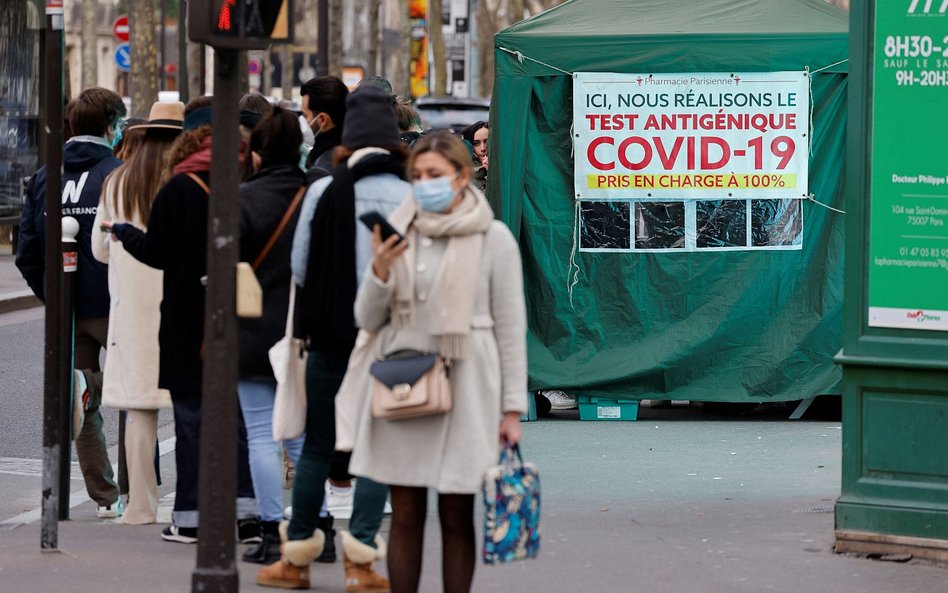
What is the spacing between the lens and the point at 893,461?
6.65 meters

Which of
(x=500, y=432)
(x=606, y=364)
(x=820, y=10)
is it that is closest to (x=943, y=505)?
(x=500, y=432)

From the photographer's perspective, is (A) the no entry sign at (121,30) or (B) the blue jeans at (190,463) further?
(A) the no entry sign at (121,30)

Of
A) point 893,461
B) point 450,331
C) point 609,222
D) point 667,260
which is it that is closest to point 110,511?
point 450,331

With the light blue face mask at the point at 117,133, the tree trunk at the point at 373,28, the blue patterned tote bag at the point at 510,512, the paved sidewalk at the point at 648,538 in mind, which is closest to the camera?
the blue patterned tote bag at the point at 510,512

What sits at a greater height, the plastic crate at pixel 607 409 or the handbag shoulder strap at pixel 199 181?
the handbag shoulder strap at pixel 199 181

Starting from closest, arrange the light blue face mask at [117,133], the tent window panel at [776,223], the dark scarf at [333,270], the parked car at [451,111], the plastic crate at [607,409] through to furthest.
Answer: the dark scarf at [333,270]
the light blue face mask at [117,133]
the tent window panel at [776,223]
the plastic crate at [607,409]
the parked car at [451,111]

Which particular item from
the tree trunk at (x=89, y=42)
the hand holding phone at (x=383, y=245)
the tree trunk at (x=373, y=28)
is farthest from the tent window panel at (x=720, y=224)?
the tree trunk at (x=89, y=42)

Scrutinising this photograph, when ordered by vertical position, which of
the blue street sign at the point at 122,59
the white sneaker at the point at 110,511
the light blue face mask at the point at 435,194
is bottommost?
the white sneaker at the point at 110,511

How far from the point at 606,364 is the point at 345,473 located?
12.8ft

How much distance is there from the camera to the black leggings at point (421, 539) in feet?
16.8

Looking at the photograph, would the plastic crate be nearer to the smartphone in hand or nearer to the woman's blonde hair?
the woman's blonde hair

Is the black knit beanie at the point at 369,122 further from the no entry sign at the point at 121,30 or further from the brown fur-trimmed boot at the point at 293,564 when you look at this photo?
the no entry sign at the point at 121,30

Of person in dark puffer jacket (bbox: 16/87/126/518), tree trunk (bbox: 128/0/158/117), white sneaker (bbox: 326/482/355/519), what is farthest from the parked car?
white sneaker (bbox: 326/482/355/519)

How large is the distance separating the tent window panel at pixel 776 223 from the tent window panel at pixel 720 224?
75 mm
